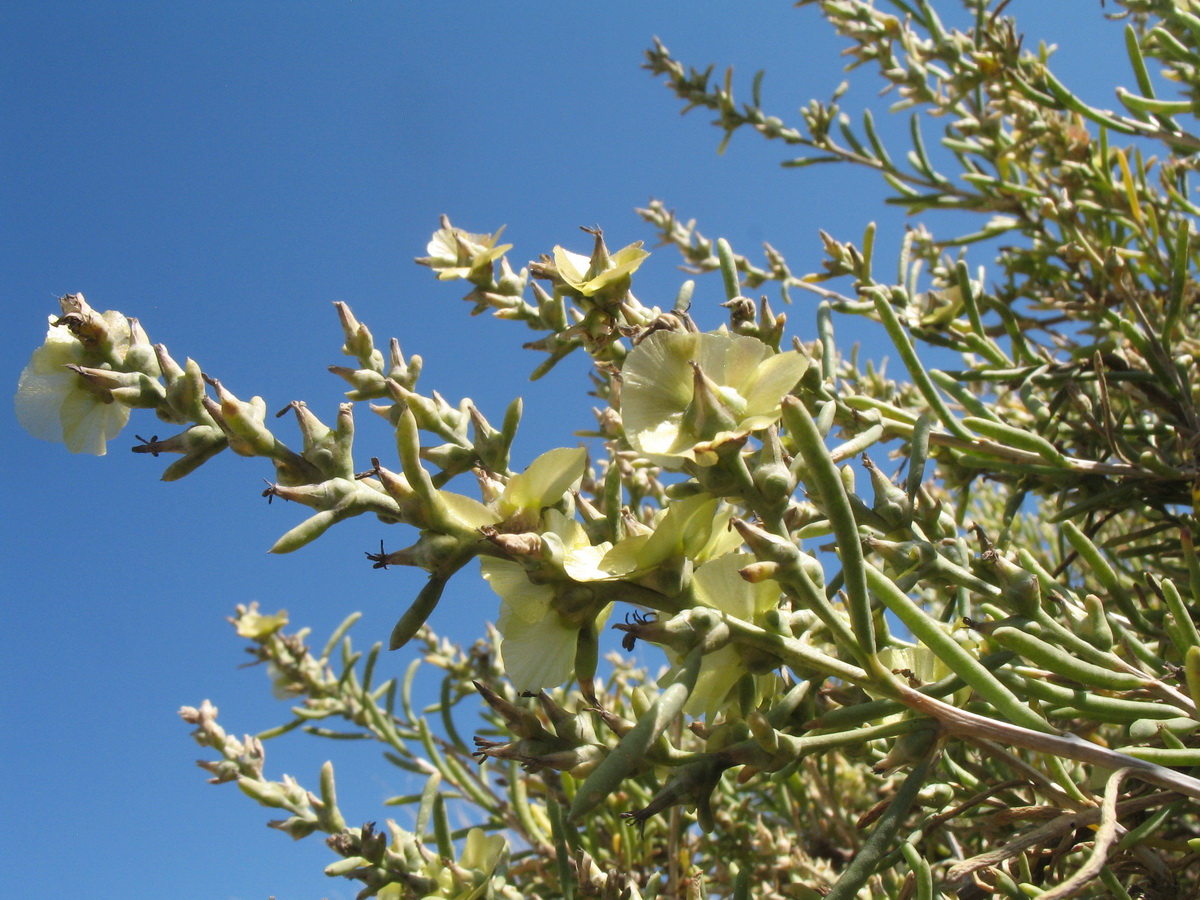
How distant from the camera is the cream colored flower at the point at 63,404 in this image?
117 cm

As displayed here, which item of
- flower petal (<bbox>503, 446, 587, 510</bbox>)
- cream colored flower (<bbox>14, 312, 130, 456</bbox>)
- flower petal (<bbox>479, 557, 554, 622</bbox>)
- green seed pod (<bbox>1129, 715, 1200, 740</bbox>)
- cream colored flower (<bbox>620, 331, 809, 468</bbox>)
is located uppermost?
cream colored flower (<bbox>14, 312, 130, 456</bbox>)

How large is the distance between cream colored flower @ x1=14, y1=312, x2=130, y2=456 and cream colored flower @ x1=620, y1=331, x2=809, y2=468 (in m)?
0.70

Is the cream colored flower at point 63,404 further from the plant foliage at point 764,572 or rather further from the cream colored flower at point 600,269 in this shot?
the cream colored flower at point 600,269

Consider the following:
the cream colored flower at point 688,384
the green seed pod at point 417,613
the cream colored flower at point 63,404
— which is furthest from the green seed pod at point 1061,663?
the cream colored flower at point 63,404

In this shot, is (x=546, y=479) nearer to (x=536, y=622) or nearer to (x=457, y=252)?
(x=536, y=622)

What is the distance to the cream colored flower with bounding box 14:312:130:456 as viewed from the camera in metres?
1.17

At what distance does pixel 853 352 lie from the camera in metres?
2.76

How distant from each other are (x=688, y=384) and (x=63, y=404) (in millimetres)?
848

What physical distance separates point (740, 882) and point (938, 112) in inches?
109

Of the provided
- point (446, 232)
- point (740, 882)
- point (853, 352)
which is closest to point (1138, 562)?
point (853, 352)

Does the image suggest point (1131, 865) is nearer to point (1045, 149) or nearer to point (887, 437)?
point (887, 437)

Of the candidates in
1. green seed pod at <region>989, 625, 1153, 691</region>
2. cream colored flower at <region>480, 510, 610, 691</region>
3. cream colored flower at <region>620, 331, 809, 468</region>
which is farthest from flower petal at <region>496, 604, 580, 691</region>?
green seed pod at <region>989, 625, 1153, 691</region>

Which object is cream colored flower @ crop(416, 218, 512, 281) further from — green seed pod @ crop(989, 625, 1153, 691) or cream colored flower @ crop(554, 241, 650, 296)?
green seed pod @ crop(989, 625, 1153, 691)

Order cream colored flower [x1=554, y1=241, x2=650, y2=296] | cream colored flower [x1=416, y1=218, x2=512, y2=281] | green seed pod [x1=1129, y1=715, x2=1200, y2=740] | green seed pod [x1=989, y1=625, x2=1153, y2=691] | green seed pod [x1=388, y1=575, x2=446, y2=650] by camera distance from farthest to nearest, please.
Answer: cream colored flower [x1=416, y1=218, x2=512, y2=281], cream colored flower [x1=554, y1=241, x2=650, y2=296], green seed pod [x1=1129, y1=715, x2=1200, y2=740], green seed pod [x1=989, y1=625, x2=1153, y2=691], green seed pod [x1=388, y1=575, x2=446, y2=650]
